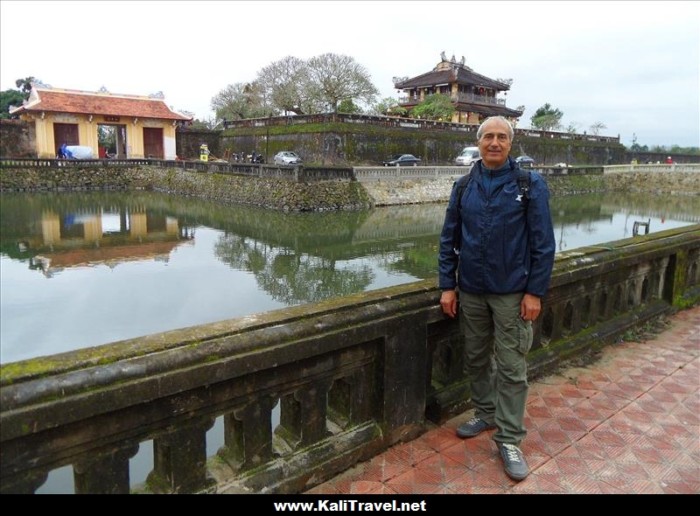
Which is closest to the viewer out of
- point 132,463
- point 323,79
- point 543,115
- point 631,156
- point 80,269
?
point 132,463

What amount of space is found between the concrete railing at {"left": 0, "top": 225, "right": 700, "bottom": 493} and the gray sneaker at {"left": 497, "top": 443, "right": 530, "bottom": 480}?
465 millimetres

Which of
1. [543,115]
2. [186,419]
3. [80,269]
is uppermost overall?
[543,115]

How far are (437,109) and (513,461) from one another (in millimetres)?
38901

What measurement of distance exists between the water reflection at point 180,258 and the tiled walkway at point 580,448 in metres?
5.47

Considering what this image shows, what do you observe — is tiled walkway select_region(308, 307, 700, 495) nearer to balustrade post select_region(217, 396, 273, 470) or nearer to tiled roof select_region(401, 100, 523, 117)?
balustrade post select_region(217, 396, 273, 470)

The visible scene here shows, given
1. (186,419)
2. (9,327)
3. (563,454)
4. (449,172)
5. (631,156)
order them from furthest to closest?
(631,156) < (449,172) < (9,327) < (563,454) < (186,419)

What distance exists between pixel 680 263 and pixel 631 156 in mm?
51603

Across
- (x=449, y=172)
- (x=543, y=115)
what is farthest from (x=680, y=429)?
(x=543, y=115)

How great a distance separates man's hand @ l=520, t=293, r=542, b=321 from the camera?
2.44m

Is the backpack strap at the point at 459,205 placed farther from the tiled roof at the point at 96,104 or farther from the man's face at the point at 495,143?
the tiled roof at the point at 96,104

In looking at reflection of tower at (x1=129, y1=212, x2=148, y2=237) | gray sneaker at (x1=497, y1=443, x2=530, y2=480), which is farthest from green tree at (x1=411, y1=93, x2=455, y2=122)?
gray sneaker at (x1=497, y1=443, x2=530, y2=480)

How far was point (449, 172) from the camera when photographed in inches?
1078

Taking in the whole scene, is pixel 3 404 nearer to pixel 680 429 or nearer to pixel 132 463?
pixel 132 463
